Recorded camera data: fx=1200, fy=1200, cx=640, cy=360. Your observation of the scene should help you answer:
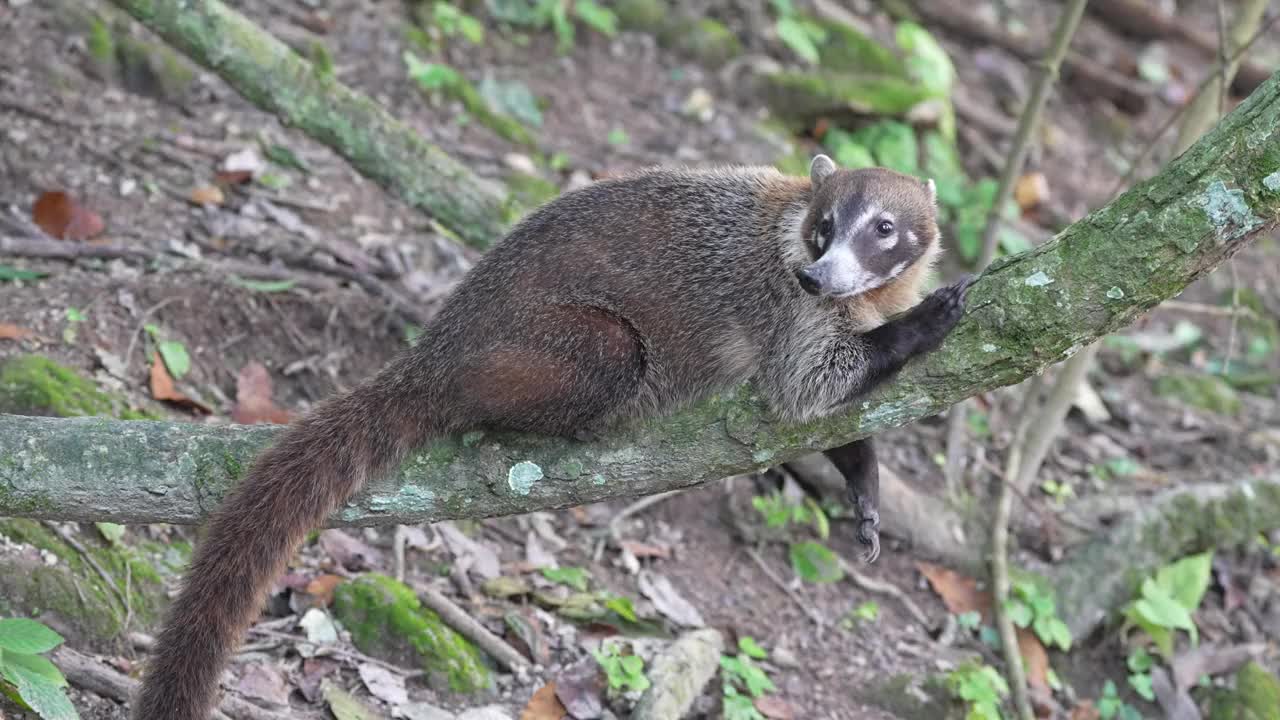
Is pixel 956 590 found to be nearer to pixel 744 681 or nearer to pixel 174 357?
pixel 744 681

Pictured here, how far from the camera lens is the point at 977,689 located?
5.21 metres

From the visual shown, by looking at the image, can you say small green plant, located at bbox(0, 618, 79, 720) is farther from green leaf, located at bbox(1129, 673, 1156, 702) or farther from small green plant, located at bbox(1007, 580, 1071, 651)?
green leaf, located at bbox(1129, 673, 1156, 702)

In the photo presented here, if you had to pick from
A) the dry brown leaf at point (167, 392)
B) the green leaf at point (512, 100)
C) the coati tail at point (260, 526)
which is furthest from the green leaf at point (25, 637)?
the green leaf at point (512, 100)

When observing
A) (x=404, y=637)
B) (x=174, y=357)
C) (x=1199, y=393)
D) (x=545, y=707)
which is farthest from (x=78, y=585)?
(x=1199, y=393)

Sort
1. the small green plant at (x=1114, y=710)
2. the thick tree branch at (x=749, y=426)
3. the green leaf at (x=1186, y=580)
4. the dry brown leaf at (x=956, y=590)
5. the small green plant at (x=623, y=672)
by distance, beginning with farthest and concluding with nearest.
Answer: the green leaf at (x=1186, y=580), the dry brown leaf at (x=956, y=590), the small green plant at (x=1114, y=710), the small green plant at (x=623, y=672), the thick tree branch at (x=749, y=426)

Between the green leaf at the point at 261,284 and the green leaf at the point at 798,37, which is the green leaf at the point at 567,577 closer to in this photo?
the green leaf at the point at 261,284

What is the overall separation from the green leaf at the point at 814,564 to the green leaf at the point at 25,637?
351cm

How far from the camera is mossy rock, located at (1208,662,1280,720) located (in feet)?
18.3

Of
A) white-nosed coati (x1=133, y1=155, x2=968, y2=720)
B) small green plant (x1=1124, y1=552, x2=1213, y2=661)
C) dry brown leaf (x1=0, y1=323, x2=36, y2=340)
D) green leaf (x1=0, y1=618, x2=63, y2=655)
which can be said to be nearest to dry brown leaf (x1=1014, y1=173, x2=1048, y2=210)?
small green plant (x1=1124, y1=552, x2=1213, y2=661)

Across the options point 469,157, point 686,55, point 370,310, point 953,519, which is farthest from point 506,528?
point 686,55

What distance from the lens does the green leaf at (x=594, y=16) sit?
28.5ft

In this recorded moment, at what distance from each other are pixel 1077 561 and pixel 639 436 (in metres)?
3.41

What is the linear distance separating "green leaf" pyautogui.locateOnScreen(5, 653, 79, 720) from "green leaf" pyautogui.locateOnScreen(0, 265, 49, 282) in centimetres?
255

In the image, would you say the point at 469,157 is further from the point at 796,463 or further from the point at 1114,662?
the point at 1114,662
